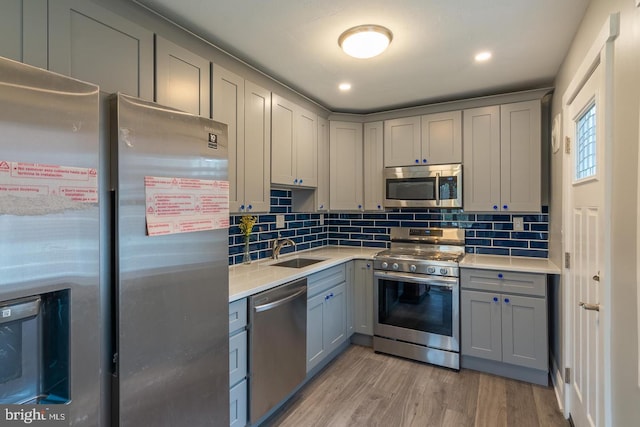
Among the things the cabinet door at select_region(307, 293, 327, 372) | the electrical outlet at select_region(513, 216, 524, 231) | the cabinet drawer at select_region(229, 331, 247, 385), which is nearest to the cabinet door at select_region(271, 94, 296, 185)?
the cabinet door at select_region(307, 293, 327, 372)

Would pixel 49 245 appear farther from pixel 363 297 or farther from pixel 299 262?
pixel 363 297

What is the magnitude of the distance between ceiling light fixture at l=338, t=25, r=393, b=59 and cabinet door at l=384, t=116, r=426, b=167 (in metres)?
1.39

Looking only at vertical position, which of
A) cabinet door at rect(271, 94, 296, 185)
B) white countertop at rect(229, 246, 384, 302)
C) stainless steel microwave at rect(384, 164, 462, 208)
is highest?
cabinet door at rect(271, 94, 296, 185)

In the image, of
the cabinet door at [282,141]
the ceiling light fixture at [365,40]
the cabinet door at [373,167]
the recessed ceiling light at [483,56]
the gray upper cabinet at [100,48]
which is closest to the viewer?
the gray upper cabinet at [100,48]

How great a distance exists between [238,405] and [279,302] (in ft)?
2.02

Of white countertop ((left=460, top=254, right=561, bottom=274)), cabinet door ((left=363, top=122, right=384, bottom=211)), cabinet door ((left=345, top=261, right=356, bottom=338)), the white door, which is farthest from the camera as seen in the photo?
cabinet door ((left=363, top=122, right=384, bottom=211))

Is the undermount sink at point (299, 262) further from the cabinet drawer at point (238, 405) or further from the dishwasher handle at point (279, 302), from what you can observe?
the cabinet drawer at point (238, 405)

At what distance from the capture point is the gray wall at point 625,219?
107 centimetres

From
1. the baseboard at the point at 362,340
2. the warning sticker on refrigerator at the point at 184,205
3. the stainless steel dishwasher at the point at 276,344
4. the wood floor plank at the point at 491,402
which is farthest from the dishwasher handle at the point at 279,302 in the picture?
the wood floor plank at the point at 491,402

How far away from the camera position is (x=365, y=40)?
75.7 inches

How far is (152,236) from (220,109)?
113cm

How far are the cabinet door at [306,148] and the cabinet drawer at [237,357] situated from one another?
1.51m

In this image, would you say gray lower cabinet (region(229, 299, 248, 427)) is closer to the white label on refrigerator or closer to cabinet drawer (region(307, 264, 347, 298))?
cabinet drawer (region(307, 264, 347, 298))

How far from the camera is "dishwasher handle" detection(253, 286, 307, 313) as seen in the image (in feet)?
6.45
